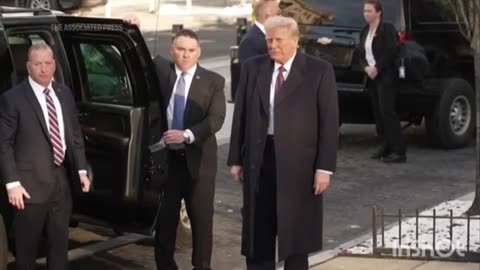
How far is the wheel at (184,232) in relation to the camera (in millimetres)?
7578

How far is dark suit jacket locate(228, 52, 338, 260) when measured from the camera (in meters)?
5.95

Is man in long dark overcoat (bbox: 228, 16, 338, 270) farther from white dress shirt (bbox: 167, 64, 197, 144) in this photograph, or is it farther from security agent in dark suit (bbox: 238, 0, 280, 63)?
security agent in dark suit (bbox: 238, 0, 280, 63)

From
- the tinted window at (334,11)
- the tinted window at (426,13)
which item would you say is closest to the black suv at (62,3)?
the tinted window at (334,11)

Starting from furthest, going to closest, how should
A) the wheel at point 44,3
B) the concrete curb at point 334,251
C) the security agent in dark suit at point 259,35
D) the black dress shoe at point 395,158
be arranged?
1. the wheel at point 44,3
2. the black dress shoe at point 395,158
3. the security agent in dark suit at point 259,35
4. the concrete curb at point 334,251

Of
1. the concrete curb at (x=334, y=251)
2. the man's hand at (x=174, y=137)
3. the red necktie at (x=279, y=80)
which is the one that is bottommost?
the concrete curb at (x=334, y=251)

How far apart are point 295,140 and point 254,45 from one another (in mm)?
2492

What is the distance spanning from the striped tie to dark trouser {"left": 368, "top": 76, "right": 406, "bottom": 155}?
586 centimetres

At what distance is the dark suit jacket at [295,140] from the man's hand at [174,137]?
56cm

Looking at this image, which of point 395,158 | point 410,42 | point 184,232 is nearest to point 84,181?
point 184,232

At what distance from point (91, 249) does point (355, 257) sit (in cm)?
193

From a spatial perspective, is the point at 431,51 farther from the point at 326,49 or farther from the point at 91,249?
the point at 91,249

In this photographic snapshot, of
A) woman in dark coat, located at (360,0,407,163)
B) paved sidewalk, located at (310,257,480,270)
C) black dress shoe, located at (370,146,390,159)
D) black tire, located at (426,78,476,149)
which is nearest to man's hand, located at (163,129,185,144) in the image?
paved sidewalk, located at (310,257,480,270)

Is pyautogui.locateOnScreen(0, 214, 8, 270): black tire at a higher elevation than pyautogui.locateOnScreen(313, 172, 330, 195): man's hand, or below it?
below

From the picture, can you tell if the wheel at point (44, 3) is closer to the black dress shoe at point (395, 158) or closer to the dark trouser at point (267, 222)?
the black dress shoe at point (395, 158)
